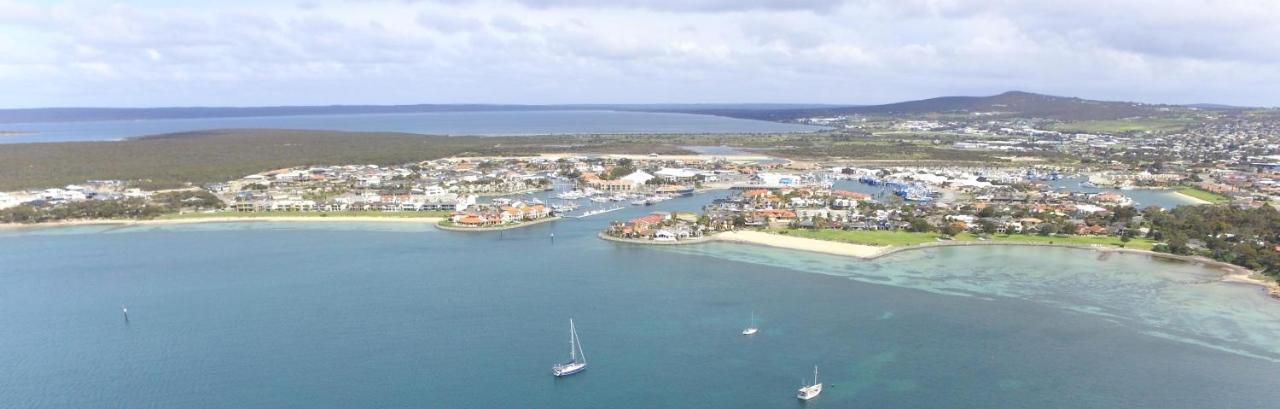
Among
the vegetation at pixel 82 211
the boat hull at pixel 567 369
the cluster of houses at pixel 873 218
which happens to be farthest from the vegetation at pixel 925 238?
the vegetation at pixel 82 211

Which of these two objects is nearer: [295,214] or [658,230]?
[658,230]

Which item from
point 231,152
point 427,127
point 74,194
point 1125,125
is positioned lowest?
point 74,194

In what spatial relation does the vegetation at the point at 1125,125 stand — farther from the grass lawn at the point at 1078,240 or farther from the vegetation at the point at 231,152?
the grass lawn at the point at 1078,240

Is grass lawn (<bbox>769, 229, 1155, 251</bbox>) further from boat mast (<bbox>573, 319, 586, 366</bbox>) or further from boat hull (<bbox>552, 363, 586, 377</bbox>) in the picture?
boat hull (<bbox>552, 363, 586, 377</bbox>)

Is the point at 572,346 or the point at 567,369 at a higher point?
the point at 572,346

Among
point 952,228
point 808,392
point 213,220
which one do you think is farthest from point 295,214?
point 808,392

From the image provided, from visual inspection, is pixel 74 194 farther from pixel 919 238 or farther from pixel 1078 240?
pixel 1078 240

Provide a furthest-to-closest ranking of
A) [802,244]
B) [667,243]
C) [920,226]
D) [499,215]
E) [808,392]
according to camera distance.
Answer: [499,215]
[920,226]
[667,243]
[802,244]
[808,392]
